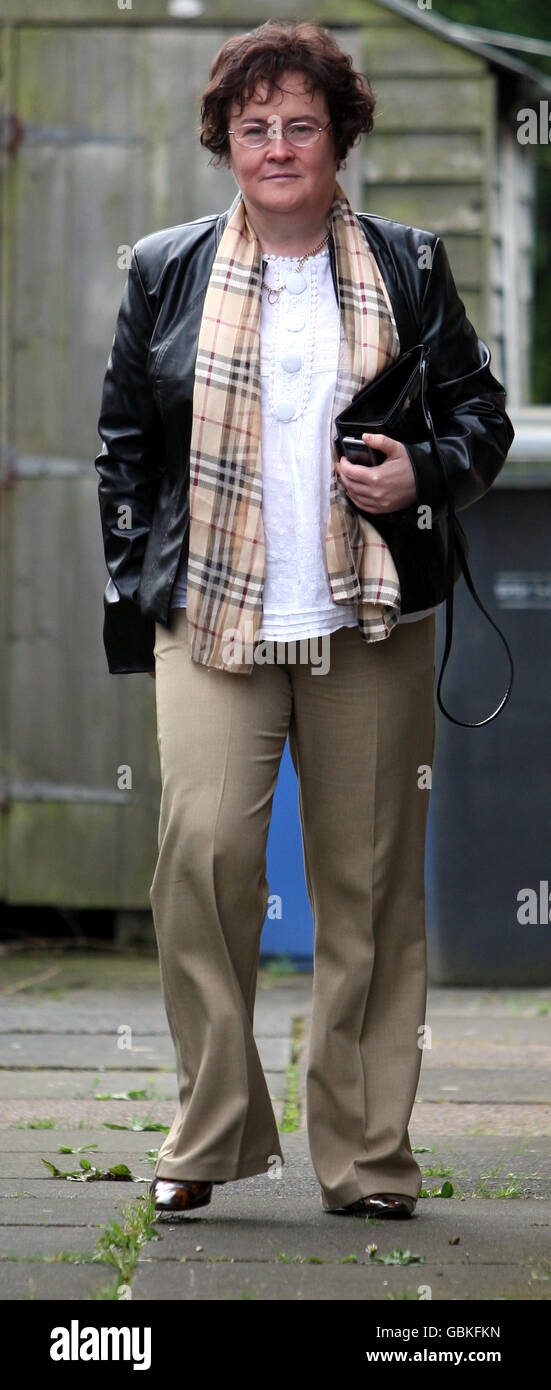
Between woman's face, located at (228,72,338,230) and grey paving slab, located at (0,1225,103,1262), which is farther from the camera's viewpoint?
woman's face, located at (228,72,338,230)

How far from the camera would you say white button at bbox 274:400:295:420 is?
2703 millimetres

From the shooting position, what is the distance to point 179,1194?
2.67 metres

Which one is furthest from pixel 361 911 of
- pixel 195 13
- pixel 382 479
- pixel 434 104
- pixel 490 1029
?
pixel 195 13

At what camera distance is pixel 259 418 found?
8.86ft

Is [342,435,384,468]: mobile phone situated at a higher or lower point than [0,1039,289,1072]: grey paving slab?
higher

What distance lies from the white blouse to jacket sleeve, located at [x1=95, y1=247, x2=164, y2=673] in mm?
123

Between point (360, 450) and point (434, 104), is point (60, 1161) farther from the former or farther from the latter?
point (434, 104)

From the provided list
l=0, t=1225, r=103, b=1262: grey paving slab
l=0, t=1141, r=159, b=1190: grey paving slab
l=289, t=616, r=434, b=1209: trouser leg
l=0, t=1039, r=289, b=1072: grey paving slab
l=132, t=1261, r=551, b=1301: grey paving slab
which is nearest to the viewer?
l=132, t=1261, r=551, b=1301: grey paving slab

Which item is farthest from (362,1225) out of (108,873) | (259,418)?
(108,873)

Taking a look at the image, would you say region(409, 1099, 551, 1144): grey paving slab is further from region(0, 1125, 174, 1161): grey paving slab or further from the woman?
the woman

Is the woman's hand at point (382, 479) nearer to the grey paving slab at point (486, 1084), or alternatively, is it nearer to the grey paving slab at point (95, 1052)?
the grey paving slab at point (486, 1084)

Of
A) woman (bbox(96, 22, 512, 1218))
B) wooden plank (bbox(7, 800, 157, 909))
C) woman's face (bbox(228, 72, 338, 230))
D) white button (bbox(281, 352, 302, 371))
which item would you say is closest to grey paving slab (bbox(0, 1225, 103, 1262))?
woman (bbox(96, 22, 512, 1218))

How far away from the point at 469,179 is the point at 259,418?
340 centimetres
